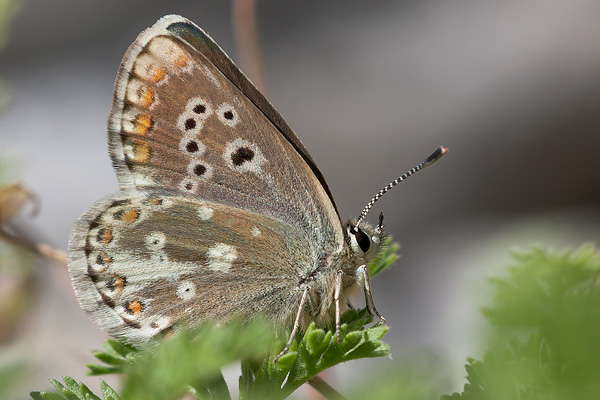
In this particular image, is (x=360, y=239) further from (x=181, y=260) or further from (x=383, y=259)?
(x=181, y=260)

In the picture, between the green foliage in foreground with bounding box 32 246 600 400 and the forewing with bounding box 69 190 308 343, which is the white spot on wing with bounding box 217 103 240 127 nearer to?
the forewing with bounding box 69 190 308 343

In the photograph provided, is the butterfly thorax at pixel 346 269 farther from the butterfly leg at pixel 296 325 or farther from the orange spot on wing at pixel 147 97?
the orange spot on wing at pixel 147 97

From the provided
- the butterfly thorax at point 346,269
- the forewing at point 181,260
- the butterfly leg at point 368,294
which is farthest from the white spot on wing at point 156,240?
the butterfly leg at point 368,294

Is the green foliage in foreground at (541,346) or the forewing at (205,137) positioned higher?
the forewing at (205,137)

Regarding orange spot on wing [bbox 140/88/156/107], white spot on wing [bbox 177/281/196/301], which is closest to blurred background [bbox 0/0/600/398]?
white spot on wing [bbox 177/281/196/301]

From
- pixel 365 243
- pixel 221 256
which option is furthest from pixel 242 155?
pixel 365 243

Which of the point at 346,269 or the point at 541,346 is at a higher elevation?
the point at 346,269
